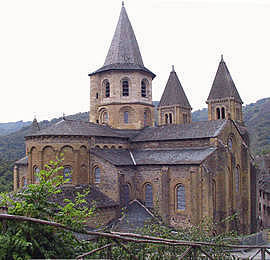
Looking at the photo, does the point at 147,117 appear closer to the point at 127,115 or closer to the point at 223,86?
the point at 127,115

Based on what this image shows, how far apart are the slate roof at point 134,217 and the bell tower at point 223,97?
23.9 metres

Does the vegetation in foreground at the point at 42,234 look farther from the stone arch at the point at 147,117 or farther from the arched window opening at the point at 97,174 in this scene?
the stone arch at the point at 147,117

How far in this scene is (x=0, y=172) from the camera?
Answer: 197 feet

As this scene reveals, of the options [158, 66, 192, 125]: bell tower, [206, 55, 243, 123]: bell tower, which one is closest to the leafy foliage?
[206, 55, 243, 123]: bell tower

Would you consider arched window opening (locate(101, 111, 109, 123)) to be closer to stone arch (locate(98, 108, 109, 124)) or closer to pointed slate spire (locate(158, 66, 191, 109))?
stone arch (locate(98, 108, 109, 124))

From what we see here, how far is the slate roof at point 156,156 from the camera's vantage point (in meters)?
28.1

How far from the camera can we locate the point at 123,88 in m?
36.6

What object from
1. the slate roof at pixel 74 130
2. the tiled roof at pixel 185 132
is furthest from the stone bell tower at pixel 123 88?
the slate roof at pixel 74 130

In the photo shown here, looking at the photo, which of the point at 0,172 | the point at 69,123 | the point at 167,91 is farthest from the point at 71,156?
the point at 0,172

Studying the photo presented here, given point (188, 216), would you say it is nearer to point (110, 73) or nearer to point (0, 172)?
point (110, 73)

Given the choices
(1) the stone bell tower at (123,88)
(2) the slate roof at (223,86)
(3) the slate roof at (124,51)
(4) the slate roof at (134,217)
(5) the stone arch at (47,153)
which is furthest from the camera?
(2) the slate roof at (223,86)

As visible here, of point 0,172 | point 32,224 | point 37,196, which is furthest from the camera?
point 0,172

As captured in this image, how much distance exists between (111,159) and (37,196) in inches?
885

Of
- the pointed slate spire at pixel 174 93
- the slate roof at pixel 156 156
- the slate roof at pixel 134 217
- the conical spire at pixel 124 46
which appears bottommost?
the slate roof at pixel 134 217
